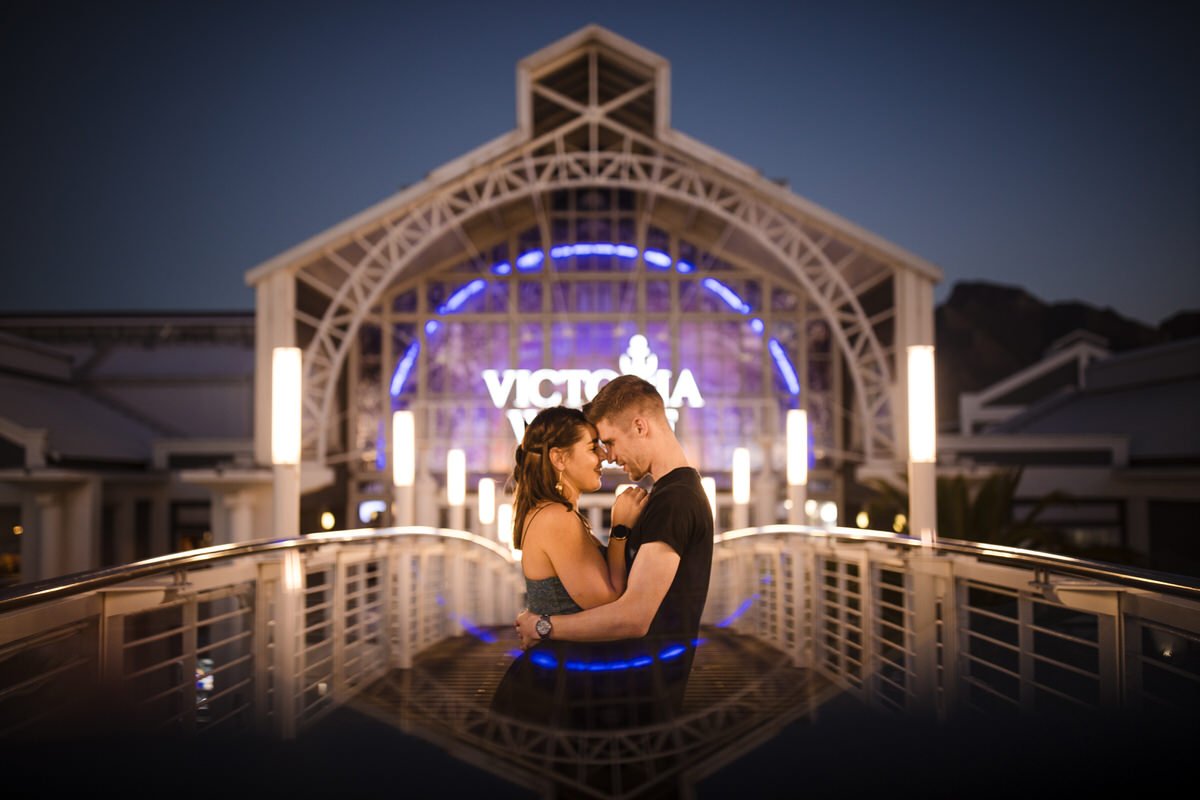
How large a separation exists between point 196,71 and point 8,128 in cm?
696

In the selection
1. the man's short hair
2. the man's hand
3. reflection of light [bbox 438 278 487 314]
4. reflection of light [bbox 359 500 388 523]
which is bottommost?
reflection of light [bbox 359 500 388 523]

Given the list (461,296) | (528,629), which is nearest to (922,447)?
(528,629)

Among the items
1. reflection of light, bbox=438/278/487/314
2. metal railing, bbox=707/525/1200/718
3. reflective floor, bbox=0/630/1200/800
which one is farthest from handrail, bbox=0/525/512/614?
reflection of light, bbox=438/278/487/314

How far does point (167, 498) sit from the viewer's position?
2220 cm

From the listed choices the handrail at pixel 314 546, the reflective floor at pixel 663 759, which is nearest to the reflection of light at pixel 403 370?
the handrail at pixel 314 546

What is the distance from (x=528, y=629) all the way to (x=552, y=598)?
0.45 ft

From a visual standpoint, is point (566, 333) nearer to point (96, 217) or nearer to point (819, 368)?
point (819, 368)

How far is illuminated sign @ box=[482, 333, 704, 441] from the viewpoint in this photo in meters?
22.8

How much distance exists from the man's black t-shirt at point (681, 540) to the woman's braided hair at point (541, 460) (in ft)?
0.88

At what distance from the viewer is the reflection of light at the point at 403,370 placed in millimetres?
23453

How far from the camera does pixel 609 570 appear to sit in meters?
2.98

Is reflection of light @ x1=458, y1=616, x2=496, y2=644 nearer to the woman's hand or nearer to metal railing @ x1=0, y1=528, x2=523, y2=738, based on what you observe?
metal railing @ x1=0, y1=528, x2=523, y2=738

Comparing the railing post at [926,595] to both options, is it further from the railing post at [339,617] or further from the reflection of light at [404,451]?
the reflection of light at [404,451]

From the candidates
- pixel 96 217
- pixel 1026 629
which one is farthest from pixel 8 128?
pixel 1026 629
